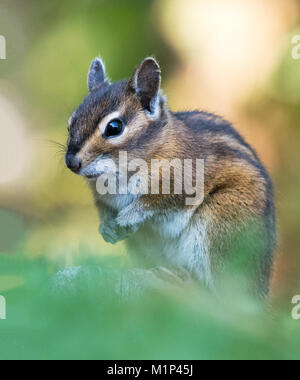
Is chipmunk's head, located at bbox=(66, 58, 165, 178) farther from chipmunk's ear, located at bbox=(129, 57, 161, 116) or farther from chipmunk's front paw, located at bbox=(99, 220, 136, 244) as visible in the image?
chipmunk's front paw, located at bbox=(99, 220, 136, 244)

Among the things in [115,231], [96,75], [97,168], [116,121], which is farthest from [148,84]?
[115,231]

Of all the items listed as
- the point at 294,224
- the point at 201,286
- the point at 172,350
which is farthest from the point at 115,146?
the point at 294,224

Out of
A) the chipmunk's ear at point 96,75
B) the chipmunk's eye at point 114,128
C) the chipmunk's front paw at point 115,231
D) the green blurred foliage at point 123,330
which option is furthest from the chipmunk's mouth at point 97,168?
the green blurred foliage at point 123,330

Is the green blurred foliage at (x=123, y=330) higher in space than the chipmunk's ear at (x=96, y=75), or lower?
lower

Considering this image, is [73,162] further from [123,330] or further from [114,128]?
[123,330]

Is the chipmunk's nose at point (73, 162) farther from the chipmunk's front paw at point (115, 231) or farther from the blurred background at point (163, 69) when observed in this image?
the blurred background at point (163, 69)

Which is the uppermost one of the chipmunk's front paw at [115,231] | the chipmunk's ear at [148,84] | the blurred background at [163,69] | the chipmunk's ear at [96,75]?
the blurred background at [163,69]
